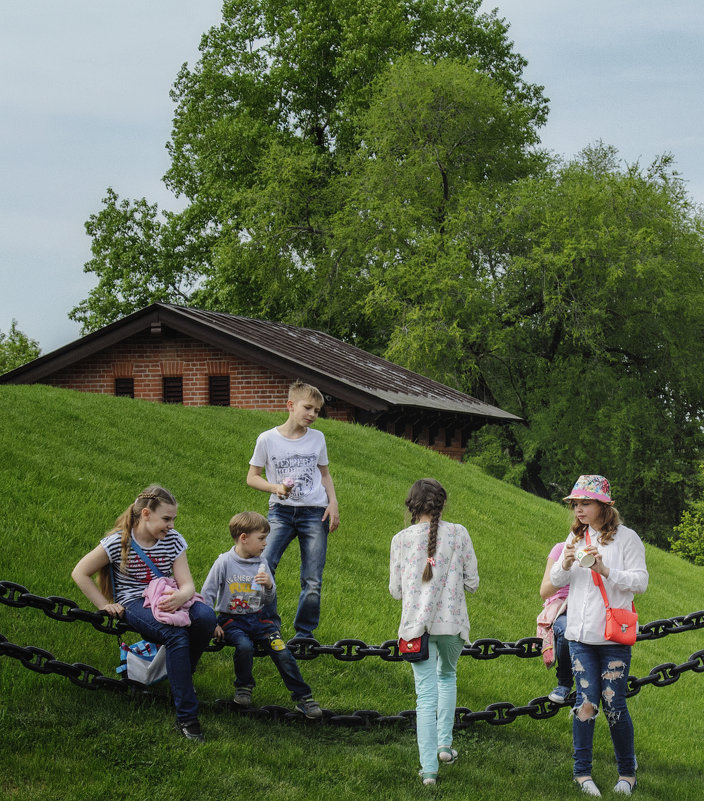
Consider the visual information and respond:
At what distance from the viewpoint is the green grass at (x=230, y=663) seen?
18.0 ft

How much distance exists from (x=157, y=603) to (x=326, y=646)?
1087mm

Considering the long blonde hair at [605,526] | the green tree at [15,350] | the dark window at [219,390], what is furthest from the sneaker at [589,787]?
the green tree at [15,350]

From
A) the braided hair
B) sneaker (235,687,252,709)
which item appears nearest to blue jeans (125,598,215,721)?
sneaker (235,687,252,709)

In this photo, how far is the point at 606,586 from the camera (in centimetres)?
573

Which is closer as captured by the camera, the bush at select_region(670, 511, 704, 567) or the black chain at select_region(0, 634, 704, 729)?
the black chain at select_region(0, 634, 704, 729)

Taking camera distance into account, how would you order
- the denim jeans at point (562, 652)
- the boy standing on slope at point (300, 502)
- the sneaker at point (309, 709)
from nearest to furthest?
the sneaker at point (309, 709) → the denim jeans at point (562, 652) → the boy standing on slope at point (300, 502)

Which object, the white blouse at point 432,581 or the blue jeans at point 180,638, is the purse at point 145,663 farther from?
the white blouse at point 432,581

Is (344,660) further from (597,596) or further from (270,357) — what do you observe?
(270,357)

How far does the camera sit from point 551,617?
656 cm

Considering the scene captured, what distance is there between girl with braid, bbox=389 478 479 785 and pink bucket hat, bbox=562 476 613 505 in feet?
2.33

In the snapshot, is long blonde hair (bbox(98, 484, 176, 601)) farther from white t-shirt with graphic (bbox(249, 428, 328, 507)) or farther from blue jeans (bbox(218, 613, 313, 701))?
white t-shirt with graphic (bbox(249, 428, 328, 507))

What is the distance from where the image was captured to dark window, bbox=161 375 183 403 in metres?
23.3

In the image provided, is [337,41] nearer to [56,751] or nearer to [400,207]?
[400,207]

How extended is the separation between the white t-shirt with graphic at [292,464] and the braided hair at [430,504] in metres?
1.41
